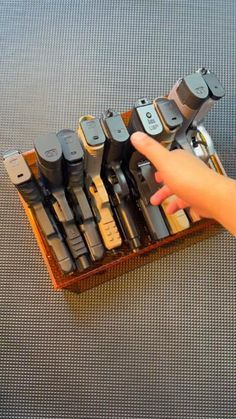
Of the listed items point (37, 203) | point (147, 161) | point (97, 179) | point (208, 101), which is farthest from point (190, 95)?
point (37, 203)

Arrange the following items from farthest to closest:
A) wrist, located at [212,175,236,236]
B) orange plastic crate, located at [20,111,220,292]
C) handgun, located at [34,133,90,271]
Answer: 1. orange plastic crate, located at [20,111,220,292]
2. handgun, located at [34,133,90,271]
3. wrist, located at [212,175,236,236]

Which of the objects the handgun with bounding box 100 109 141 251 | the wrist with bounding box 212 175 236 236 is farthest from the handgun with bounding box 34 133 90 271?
the wrist with bounding box 212 175 236 236

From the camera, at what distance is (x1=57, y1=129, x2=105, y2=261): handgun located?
1040mm

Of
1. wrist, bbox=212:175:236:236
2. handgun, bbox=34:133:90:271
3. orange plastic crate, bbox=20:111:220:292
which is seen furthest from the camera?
orange plastic crate, bbox=20:111:220:292

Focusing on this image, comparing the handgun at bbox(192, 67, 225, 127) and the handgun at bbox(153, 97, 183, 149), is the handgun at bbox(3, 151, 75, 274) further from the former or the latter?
the handgun at bbox(192, 67, 225, 127)

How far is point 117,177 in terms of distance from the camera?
119 cm

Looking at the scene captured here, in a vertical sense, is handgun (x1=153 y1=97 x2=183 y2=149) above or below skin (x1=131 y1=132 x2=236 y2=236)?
above

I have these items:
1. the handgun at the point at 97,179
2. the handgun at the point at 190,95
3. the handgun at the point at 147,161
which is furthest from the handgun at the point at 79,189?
the handgun at the point at 190,95

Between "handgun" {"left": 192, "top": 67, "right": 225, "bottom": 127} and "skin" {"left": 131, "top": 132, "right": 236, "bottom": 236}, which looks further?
"handgun" {"left": 192, "top": 67, "right": 225, "bottom": 127}

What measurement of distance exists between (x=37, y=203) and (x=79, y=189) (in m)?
0.11

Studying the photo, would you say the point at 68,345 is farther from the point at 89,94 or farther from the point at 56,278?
the point at 89,94

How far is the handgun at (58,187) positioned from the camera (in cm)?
100

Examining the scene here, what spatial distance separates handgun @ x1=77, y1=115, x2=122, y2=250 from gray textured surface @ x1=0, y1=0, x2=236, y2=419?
210 mm

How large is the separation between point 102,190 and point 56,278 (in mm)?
269
